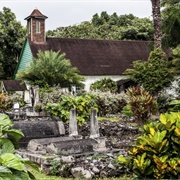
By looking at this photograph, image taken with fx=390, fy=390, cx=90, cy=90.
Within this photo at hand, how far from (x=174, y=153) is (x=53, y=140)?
599 cm

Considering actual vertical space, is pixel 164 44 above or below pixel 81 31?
below

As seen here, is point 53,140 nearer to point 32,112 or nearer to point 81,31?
point 32,112

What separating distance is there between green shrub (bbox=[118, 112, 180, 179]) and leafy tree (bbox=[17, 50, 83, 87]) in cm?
1816

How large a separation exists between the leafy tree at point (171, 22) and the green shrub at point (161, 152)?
16.3m

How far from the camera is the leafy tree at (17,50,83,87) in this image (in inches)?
958

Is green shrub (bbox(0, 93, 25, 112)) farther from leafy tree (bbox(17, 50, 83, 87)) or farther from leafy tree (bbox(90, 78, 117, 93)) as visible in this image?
leafy tree (bbox(90, 78, 117, 93))

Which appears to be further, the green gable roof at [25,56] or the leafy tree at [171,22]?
the green gable roof at [25,56]

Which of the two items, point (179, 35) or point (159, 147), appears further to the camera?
point (179, 35)

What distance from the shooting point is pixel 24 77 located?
2484 cm

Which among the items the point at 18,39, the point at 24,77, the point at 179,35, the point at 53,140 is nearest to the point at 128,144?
the point at 53,140

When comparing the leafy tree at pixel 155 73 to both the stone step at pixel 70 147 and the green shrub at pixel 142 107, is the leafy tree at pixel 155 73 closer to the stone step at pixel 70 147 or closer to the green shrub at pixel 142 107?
the green shrub at pixel 142 107

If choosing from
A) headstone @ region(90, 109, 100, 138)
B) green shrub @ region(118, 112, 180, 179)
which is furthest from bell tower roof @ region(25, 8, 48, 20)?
green shrub @ region(118, 112, 180, 179)

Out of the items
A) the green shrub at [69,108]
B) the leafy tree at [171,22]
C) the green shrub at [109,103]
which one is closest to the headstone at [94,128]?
the green shrub at [69,108]

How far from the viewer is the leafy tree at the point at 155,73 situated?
20469mm
